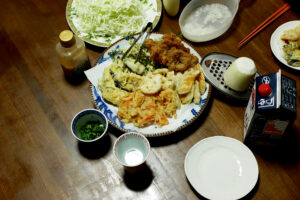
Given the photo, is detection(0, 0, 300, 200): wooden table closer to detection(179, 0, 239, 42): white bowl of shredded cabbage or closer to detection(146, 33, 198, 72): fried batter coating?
detection(179, 0, 239, 42): white bowl of shredded cabbage

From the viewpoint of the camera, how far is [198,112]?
6.20ft

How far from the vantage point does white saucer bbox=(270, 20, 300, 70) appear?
85.4 inches

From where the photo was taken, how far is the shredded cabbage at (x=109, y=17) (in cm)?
229

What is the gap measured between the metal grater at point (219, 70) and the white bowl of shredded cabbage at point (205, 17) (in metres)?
0.22

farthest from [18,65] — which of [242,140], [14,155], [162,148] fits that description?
[242,140]

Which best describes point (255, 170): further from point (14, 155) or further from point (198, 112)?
point (14, 155)

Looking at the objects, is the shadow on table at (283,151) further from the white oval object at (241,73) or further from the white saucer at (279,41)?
the white saucer at (279,41)

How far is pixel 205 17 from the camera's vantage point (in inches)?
93.4

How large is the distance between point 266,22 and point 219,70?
2.28 feet

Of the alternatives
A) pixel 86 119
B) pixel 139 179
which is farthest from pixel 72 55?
pixel 139 179

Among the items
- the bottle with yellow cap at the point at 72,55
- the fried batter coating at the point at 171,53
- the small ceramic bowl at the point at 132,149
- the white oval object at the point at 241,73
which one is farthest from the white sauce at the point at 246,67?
the bottle with yellow cap at the point at 72,55

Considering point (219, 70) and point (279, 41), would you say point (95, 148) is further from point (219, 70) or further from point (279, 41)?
point (279, 41)

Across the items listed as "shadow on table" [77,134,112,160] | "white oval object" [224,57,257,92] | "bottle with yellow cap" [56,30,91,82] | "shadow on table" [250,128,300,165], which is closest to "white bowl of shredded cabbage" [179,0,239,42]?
"white oval object" [224,57,257,92]

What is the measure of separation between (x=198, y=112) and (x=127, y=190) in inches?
25.4
